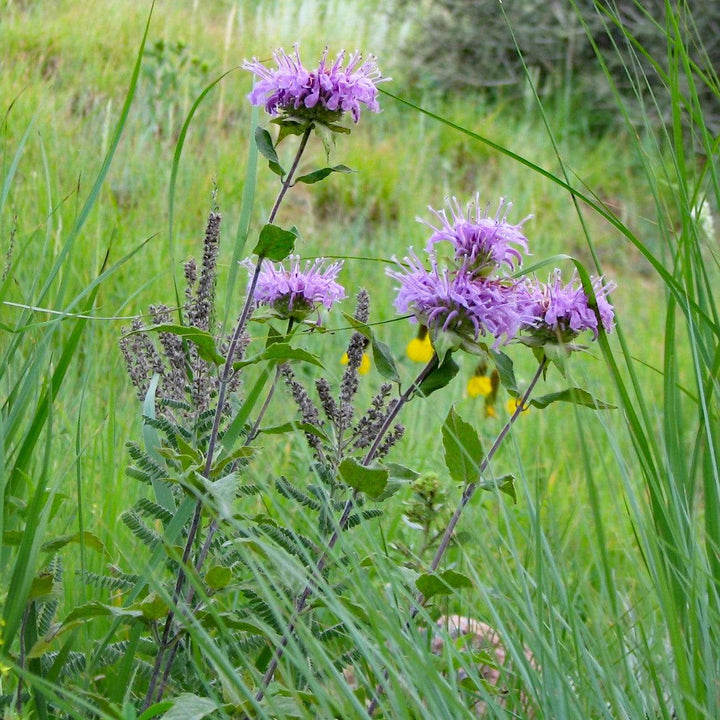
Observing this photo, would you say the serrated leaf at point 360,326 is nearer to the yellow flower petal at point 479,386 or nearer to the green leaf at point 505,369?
the green leaf at point 505,369

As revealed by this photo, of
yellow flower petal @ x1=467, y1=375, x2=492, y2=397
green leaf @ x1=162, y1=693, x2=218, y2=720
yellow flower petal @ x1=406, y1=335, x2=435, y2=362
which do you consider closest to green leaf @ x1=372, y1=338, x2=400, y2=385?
green leaf @ x1=162, y1=693, x2=218, y2=720

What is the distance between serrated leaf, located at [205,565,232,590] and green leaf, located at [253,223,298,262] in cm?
29

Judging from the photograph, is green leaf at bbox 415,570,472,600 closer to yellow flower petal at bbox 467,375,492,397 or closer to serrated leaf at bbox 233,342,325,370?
serrated leaf at bbox 233,342,325,370

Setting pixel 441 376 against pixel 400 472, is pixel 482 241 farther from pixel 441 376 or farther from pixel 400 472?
pixel 400 472

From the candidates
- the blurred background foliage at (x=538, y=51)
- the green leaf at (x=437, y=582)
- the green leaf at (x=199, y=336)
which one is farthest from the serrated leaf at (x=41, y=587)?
the blurred background foliage at (x=538, y=51)


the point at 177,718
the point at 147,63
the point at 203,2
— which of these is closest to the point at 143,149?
the point at 147,63

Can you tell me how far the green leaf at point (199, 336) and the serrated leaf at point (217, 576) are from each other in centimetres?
19

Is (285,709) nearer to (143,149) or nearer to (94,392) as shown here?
(94,392)

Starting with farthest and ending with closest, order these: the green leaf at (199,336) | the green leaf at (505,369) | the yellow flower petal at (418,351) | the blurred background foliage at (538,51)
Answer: the blurred background foliage at (538,51)
the yellow flower petal at (418,351)
the green leaf at (505,369)
the green leaf at (199,336)

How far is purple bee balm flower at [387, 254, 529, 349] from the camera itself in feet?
3.19

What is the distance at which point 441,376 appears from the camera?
39.5 inches

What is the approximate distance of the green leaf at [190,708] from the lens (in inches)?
32.8

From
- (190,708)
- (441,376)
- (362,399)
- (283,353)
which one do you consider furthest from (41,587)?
(362,399)

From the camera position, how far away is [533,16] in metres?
5.29
